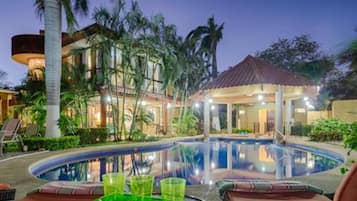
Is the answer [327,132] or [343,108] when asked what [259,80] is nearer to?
[327,132]

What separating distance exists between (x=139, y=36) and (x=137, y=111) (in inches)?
151

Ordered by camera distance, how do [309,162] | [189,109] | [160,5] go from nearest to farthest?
[309,162] < [189,109] < [160,5]

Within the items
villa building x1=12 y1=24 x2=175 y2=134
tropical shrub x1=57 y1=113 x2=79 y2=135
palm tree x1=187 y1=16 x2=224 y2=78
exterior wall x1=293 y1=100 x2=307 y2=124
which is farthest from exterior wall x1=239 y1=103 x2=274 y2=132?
tropical shrub x1=57 y1=113 x2=79 y2=135

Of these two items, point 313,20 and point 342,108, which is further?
point 313,20

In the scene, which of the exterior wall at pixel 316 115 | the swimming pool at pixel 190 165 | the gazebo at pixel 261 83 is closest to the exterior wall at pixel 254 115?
the exterior wall at pixel 316 115

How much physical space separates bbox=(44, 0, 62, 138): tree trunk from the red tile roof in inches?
281

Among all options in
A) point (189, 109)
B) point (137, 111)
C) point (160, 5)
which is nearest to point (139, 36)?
point (137, 111)

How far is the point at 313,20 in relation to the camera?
35.1 m

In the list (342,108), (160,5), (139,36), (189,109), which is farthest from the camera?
(160,5)

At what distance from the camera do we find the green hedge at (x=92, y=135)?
1312 centimetres

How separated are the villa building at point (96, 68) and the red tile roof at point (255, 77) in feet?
13.8

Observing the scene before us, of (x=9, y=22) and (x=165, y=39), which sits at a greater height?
(x=9, y=22)

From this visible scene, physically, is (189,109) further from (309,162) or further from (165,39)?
(309,162)

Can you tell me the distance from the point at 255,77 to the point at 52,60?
822cm
